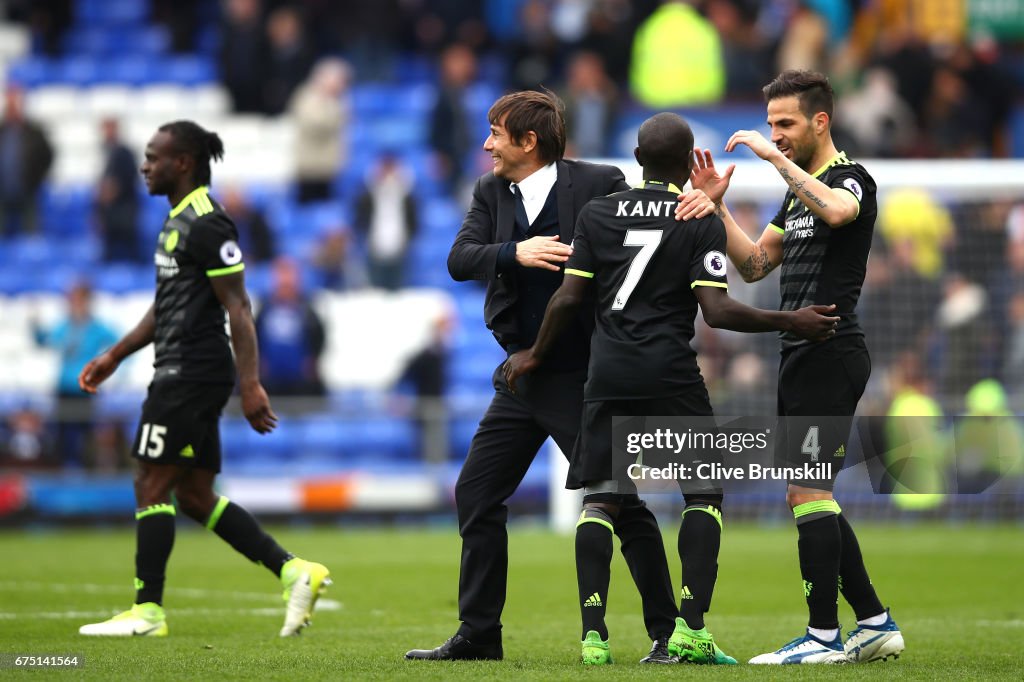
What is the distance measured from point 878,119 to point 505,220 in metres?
12.8

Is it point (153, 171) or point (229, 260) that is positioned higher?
point (153, 171)

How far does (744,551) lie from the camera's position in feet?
41.8

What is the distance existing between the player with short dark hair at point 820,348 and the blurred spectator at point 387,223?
40.5 ft

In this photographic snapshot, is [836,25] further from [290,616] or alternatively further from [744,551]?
[290,616]

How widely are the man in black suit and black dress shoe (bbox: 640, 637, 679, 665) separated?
Answer: 11 cm

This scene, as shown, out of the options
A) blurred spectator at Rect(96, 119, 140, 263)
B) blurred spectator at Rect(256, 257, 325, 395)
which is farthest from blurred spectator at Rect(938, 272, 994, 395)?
blurred spectator at Rect(96, 119, 140, 263)

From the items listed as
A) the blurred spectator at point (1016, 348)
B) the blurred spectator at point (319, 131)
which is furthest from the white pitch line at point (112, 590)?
the blurred spectator at point (319, 131)

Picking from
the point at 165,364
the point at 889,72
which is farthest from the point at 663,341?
the point at 889,72

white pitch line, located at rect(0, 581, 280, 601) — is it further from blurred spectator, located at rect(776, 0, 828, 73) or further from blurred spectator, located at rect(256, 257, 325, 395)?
blurred spectator, located at rect(776, 0, 828, 73)

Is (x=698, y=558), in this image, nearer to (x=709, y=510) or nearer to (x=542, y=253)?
(x=709, y=510)

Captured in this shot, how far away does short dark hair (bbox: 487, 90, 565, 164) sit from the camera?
622 cm

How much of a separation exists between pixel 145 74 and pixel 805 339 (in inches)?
693

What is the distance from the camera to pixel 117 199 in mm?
18859

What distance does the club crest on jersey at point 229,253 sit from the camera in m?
7.28
